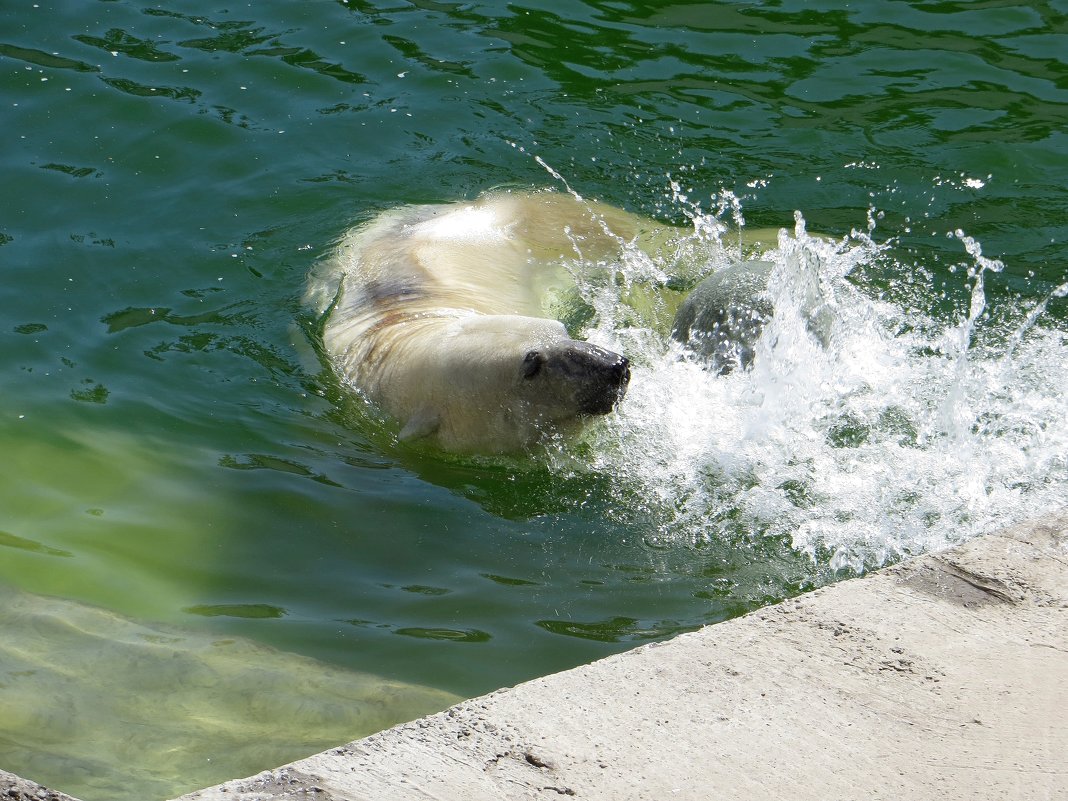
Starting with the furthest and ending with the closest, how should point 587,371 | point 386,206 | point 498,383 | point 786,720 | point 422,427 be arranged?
point 386,206 → point 422,427 → point 498,383 → point 587,371 → point 786,720

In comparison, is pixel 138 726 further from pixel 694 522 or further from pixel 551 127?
pixel 551 127

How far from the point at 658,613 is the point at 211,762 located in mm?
1498

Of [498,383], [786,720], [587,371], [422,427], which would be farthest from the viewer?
[422,427]

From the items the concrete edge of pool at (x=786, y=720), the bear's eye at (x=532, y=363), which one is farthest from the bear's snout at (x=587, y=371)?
the concrete edge of pool at (x=786, y=720)

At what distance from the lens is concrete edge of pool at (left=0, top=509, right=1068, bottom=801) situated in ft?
8.50

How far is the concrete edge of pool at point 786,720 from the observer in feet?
8.50

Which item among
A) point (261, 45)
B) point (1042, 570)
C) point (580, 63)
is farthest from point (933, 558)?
point (261, 45)

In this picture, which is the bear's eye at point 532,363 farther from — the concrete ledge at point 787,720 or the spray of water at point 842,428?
the concrete ledge at point 787,720

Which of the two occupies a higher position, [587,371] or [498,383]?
[587,371]

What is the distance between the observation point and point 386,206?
24.3 feet

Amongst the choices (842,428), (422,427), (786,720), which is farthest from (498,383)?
(786,720)

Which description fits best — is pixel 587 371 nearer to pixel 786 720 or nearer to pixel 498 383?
pixel 498 383

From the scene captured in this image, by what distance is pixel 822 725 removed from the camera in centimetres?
280

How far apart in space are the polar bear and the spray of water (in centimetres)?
42
